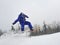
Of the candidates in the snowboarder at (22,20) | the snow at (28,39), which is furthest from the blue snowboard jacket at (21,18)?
the snow at (28,39)

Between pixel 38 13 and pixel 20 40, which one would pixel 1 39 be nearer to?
pixel 20 40

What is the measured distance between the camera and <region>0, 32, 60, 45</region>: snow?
1.40 m

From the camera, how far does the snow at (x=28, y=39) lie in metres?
1.40

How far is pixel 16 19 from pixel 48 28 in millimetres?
283

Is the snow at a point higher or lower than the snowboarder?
lower

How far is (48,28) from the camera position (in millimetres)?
1443

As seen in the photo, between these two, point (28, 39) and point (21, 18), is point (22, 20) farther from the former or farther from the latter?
point (28, 39)

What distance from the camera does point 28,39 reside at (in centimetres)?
143

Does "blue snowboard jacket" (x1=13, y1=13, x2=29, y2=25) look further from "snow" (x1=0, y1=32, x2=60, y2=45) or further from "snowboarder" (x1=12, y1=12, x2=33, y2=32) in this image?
"snow" (x1=0, y1=32, x2=60, y2=45)

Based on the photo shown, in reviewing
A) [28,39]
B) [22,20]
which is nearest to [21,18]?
[22,20]

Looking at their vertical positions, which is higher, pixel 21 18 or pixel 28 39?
pixel 21 18

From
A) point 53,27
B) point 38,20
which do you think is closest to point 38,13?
point 38,20

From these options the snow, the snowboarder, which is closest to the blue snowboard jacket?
the snowboarder

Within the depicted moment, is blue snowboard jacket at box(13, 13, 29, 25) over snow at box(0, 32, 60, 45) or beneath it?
over
